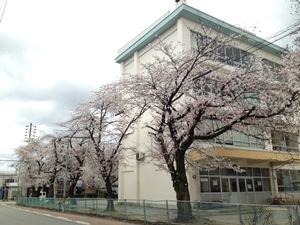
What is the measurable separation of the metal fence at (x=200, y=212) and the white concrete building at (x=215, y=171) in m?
5.65

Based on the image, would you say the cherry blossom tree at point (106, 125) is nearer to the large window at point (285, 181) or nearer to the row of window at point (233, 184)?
the row of window at point (233, 184)

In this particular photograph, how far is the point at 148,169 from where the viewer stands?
24.2 m

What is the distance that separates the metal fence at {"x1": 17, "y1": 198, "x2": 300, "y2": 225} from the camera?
8389 mm

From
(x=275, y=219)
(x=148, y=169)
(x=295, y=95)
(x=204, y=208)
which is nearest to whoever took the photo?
(x=275, y=219)

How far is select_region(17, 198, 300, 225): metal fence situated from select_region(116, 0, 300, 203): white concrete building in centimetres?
565

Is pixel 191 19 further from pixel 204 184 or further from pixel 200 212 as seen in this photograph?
pixel 200 212

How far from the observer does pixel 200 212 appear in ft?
36.0

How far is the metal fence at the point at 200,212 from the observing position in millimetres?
8389

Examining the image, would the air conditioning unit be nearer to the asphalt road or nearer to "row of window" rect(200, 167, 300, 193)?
"row of window" rect(200, 167, 300, 193)

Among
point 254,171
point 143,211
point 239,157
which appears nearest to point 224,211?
point 143,211

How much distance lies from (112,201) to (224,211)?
8.81 meters

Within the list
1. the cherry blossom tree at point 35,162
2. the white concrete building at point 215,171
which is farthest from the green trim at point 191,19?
the cherry blossom tree at point 35,162

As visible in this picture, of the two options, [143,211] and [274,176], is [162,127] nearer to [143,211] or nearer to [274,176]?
[143,211]

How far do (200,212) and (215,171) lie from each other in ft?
36.6
